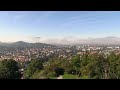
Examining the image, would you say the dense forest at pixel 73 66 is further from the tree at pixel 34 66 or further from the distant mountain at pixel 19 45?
the distant mountain at pixel 19 45

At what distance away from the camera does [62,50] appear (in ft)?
14.2

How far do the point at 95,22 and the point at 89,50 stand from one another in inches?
86.8

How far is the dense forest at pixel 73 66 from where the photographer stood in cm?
387

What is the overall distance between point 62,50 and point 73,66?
26.5 inches

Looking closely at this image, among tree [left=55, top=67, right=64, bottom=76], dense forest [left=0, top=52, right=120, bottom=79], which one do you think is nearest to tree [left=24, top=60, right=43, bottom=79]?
dense forest [left=0, top=52, right=120, bottom=79]

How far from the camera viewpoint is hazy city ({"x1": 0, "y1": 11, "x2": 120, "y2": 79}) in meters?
3.81

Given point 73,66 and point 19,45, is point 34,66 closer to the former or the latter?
point 19,45

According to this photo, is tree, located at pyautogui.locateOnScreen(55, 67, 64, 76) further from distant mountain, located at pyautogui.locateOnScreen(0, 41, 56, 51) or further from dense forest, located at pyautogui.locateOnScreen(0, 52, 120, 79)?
distant mountain, located at pyautogui.locateOnScreen(0, 41, 56, 51)

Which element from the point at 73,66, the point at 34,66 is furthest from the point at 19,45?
the point at 73,66

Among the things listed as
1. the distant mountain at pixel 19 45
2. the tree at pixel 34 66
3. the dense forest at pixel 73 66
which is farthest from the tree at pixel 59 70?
the distant mountain at pixel 19 45
